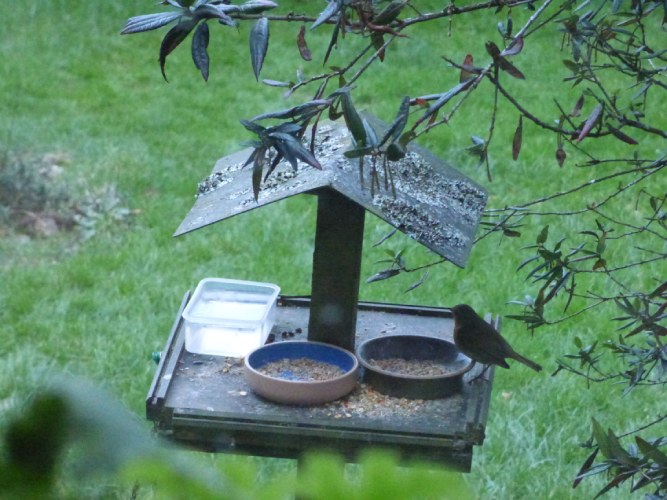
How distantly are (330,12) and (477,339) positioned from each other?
1.11m

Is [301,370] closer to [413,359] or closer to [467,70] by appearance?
[413,359]

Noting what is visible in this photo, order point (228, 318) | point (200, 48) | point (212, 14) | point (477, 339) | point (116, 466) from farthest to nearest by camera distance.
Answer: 1. point (228, 318)
2. point (477, 339)
3. point (200, 48)
4. point (212, 14)
5. point (116, 466)

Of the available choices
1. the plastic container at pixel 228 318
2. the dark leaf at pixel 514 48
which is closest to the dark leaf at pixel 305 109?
the dark leaf at pixel 514 48

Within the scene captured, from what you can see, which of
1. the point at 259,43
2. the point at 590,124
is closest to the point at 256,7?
the point at 259,43

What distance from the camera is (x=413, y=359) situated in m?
2.55

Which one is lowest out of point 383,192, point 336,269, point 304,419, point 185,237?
point 185,237

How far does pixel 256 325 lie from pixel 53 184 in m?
3.46

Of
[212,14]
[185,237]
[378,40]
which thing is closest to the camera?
[212,14]

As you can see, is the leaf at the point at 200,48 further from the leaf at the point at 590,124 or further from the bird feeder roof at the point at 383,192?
the leaf at the point at 590,124

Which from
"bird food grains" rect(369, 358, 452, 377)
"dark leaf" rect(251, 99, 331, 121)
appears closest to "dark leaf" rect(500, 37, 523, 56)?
"dark leaf" rect(251, 99, 331, 121)

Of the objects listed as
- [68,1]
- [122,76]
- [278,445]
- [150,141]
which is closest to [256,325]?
[278,445]

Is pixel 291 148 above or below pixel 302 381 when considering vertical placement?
above

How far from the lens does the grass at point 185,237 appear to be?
3980 mm

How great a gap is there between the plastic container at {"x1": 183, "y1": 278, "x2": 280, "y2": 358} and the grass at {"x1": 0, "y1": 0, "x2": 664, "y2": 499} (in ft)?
1.34
